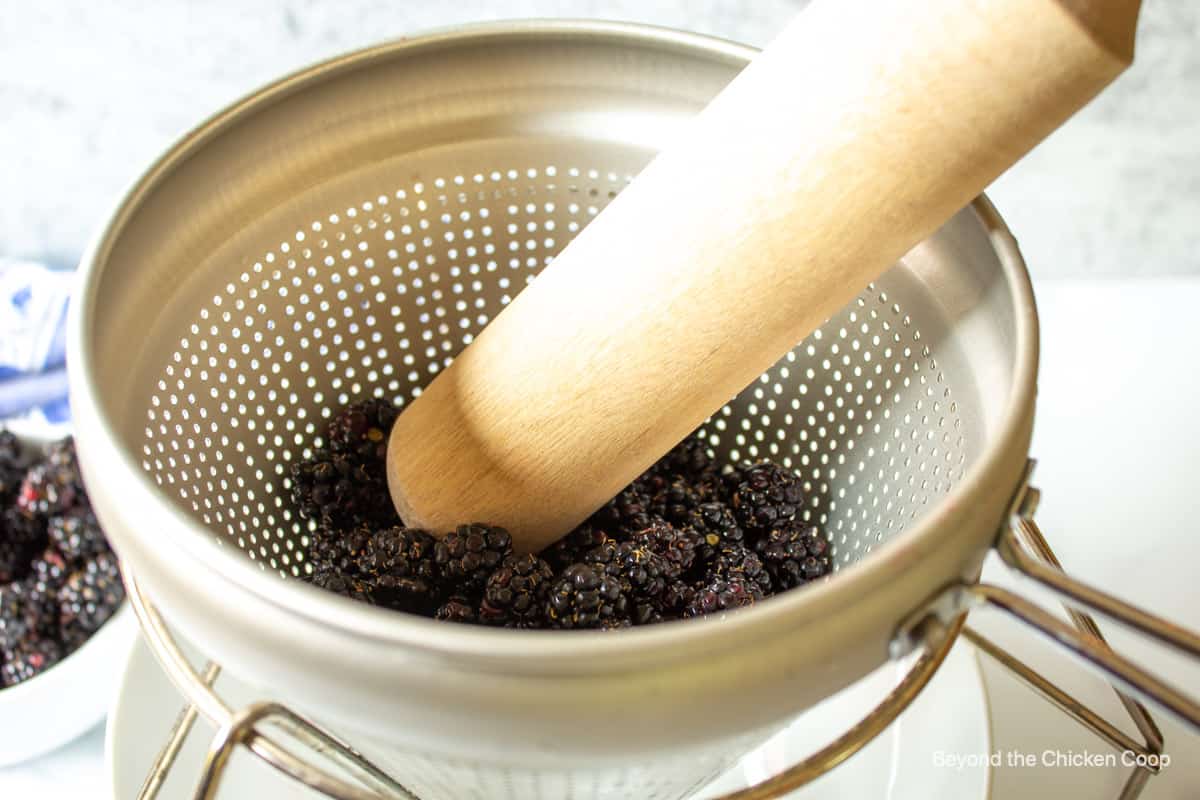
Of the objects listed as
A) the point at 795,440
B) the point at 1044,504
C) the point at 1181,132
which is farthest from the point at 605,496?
the point at 1181,132

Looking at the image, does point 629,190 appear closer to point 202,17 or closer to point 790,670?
point 790,670

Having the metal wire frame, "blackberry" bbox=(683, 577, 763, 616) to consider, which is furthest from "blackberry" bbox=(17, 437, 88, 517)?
"blackberry" bbox=(683, 577, 763, 616)

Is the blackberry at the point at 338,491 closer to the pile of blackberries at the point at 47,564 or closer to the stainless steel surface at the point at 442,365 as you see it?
the stainless steel surface at the point at 442,365

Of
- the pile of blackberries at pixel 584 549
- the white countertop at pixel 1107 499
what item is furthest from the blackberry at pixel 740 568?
the white countertop at pixel 1107 499

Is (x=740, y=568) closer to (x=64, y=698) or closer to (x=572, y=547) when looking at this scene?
(x=572, y=547)

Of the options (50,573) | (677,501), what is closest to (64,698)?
(50,573)

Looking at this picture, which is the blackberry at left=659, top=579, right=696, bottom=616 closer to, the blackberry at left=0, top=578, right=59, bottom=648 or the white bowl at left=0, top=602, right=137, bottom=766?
the white bowl at left=0, top=602, right=137, bottom=766
